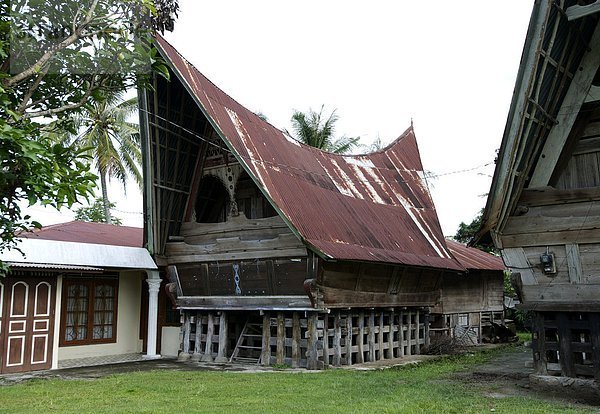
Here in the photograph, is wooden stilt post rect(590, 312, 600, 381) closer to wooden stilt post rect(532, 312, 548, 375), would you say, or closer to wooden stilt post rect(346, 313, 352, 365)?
wooden stilt post rect(532, 312, 548, 375)

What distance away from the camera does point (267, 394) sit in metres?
9.53

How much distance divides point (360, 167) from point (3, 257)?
40.0 ft

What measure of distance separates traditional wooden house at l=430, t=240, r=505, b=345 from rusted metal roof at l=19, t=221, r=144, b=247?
10.2 metres

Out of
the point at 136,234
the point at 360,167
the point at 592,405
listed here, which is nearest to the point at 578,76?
the point at 592,405

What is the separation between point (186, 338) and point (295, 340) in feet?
12.1

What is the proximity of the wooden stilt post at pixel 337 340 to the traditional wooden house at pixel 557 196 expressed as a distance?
525 centimetres

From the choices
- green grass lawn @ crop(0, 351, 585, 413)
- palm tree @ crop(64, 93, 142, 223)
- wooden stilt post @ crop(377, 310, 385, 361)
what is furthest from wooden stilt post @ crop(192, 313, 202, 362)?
palm tree @ crop(64, 93, 142, 223)

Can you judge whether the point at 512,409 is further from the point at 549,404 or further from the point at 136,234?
the point at 136,234

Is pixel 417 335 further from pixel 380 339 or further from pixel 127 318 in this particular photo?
pixel 127 318

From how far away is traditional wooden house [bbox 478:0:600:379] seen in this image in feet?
30.3

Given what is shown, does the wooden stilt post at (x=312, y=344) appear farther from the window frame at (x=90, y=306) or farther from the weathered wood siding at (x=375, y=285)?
the window frame at (x=90, y=306)

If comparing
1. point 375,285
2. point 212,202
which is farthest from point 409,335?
point 212,202

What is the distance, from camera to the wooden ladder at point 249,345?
49.2 ft

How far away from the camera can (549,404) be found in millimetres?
8453
